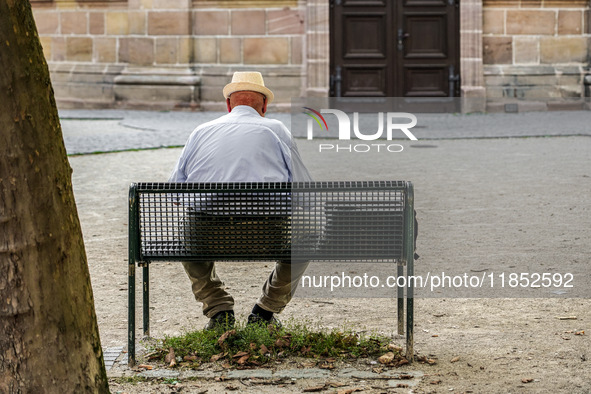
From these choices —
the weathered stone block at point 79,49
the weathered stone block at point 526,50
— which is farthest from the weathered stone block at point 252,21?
the weathered stone block at point 526,50

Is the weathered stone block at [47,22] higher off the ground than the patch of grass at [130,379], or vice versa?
the weathered stone block at [47,22]

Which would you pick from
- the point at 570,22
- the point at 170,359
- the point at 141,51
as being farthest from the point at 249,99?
the point at 570,22

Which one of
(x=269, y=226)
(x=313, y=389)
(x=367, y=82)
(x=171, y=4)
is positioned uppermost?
(x=171, y=4)

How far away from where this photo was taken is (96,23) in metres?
20.4

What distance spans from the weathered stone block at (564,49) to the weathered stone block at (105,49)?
8.19 m

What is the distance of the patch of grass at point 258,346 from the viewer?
4.75m

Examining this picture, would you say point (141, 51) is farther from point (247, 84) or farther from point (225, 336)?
point (225, 336)

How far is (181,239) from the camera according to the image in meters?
4.79

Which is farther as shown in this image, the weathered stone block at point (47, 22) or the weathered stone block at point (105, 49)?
the weathered stone block at point (47, 22)

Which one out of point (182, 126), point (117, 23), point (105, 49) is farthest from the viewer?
point (105, 49)

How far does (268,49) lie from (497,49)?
14.1ft

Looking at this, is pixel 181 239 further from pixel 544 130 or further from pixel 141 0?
pixel 141 0

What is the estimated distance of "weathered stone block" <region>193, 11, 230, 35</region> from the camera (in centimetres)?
1966

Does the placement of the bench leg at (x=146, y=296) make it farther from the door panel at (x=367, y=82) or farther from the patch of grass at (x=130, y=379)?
the door panel at (x=367, y=82)
